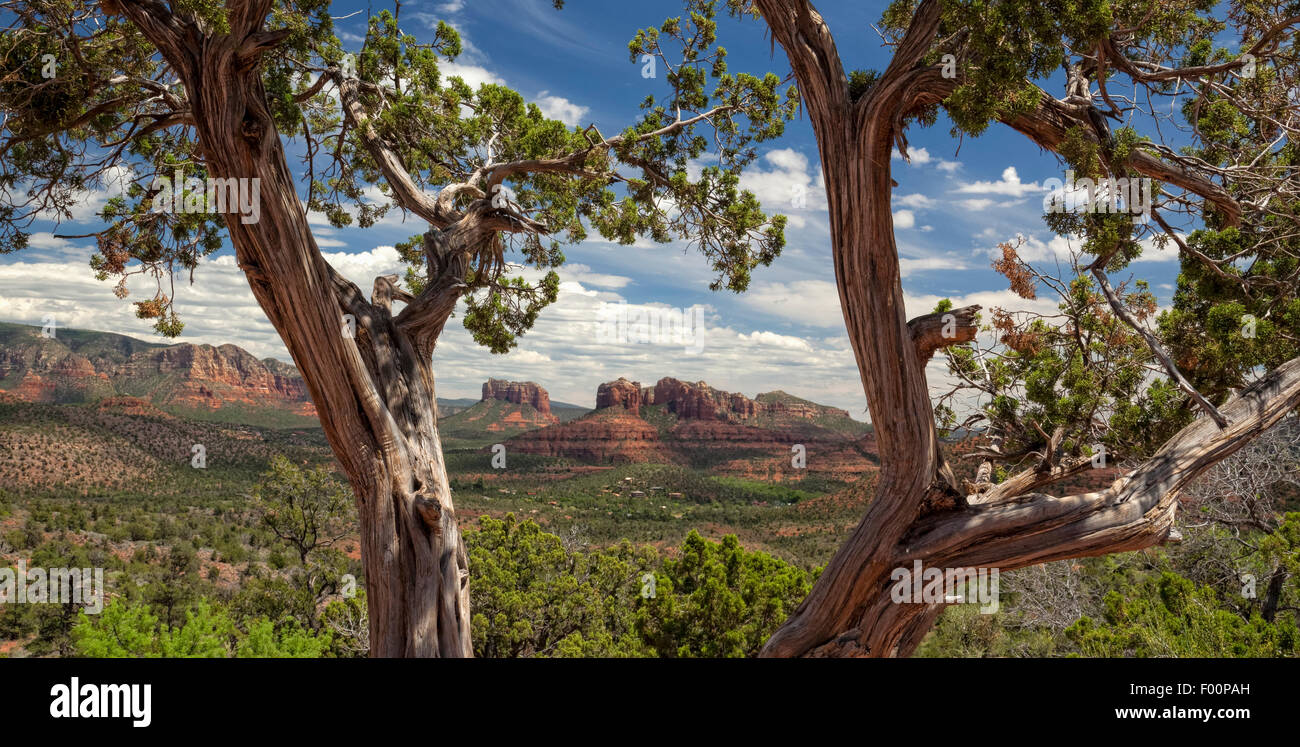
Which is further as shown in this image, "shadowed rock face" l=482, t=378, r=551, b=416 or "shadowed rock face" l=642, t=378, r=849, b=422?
"shadowed rock face" l=482, t=378, r=551, b=416

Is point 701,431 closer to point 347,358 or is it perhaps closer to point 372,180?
point 372,180

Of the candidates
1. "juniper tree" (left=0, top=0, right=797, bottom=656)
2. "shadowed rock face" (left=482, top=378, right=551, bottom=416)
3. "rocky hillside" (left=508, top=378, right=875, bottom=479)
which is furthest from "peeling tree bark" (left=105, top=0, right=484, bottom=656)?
"shadowed rock face" (left=482, top=378, right=551, bottom=416)

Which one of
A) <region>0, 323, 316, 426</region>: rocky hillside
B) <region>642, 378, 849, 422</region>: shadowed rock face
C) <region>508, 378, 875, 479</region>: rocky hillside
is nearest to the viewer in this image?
<region>0, 323, 316, 426</region>: rocky hillside

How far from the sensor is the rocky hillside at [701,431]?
4825cm

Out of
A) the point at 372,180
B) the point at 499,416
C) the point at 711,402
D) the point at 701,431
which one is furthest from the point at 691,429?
the point at 372,180

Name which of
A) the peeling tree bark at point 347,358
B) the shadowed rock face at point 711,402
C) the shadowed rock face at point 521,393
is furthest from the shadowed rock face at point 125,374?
the peeling tree bark at point 347,358

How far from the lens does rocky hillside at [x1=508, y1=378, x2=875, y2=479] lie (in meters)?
48.2

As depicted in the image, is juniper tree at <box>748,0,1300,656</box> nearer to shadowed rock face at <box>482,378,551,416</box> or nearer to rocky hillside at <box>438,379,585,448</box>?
rocky hillside at <box>438,379,585,448</box>

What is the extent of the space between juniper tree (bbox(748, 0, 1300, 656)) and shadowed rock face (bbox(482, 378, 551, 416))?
69697 mm

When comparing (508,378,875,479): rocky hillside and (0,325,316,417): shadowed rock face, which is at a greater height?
(0,325,316,417): shadowed rock face

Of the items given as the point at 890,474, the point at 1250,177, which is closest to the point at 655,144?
the point at 890,474

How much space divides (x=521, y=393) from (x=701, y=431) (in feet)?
84.9

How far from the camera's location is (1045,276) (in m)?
4.02
